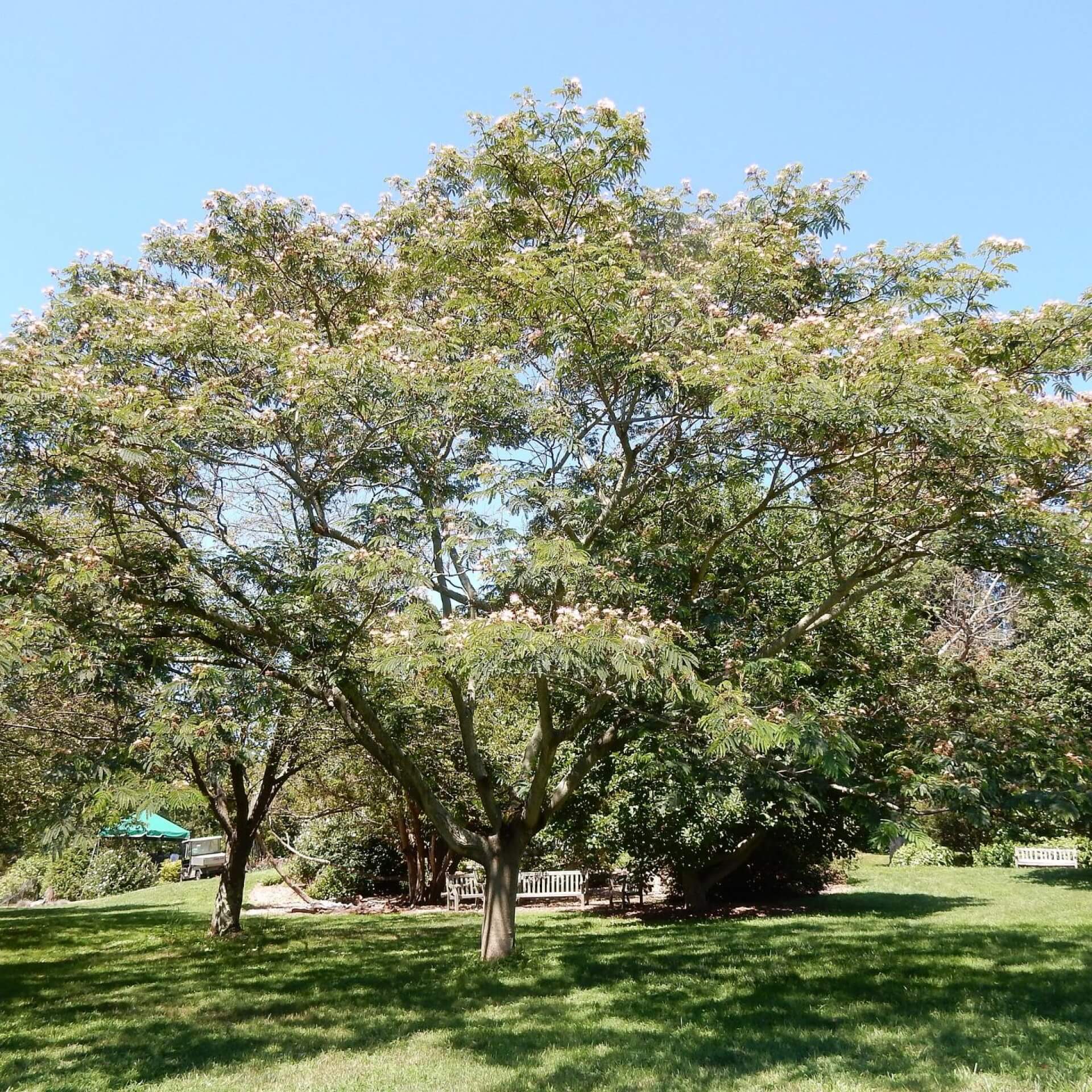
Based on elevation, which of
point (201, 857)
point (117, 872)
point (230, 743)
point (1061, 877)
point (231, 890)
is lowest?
point (1061, 877)

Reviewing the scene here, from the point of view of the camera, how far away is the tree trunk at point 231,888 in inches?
480

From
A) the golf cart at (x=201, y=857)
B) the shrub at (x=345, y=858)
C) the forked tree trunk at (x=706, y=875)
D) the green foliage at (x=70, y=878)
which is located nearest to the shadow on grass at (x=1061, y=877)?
the forked tree trunk at (x=706, y=875)

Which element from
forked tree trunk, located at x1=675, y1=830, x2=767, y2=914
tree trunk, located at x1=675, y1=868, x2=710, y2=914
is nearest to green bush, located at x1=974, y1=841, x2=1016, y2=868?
forked tree trunk, located at x1=675, y1=830, x2=767, y2=914

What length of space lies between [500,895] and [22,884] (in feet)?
68.5

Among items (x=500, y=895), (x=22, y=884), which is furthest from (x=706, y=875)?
(x=22, y=884)

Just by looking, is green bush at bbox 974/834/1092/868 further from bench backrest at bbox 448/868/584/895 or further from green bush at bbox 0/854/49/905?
green bush at bbox 0/854/49/905

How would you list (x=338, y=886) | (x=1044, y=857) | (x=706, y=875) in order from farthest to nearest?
(x=1044, y=857), (x=338, y=886), (x=706, y=875)

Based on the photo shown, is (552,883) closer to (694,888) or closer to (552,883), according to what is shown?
(552,883)

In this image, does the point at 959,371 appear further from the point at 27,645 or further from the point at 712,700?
the point at 27,645

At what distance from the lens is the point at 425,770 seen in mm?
11734

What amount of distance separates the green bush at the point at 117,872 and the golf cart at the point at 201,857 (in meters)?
1.75

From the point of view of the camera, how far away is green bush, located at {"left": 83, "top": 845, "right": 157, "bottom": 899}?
23.0 metres

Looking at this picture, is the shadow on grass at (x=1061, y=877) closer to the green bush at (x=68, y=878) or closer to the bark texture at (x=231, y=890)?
the bark texture at (x=231, y=890)

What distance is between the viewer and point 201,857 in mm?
27359
